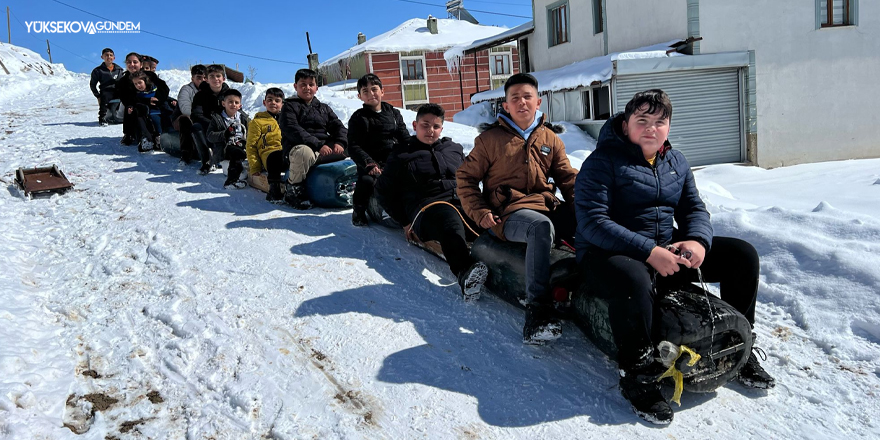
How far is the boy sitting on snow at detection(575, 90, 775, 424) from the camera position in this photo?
2318mm

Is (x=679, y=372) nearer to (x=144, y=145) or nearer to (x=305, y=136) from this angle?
(x=305, y=136)

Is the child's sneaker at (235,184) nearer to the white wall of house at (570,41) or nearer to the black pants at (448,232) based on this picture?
the black pants at (448,232)

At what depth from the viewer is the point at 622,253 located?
2463mm

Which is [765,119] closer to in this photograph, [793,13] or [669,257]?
[793,13]

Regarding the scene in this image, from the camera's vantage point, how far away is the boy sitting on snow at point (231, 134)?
6844 millimetres

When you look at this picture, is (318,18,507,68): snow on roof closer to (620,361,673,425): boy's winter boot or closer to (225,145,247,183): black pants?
(225,145,247,183): black pants

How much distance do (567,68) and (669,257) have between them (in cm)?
1427

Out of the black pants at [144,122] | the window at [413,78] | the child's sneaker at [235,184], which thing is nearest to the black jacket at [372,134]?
the child's sneaker at [235,184]

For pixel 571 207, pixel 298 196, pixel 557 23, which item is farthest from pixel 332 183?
pixel 557 23

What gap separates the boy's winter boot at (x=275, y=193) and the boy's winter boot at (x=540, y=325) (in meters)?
3.95

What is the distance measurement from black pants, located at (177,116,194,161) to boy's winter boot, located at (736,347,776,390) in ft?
25.5

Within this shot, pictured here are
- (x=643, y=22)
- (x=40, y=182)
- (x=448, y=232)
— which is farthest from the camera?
(x=643, y=22)

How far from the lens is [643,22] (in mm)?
13633

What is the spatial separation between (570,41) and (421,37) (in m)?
14.4
